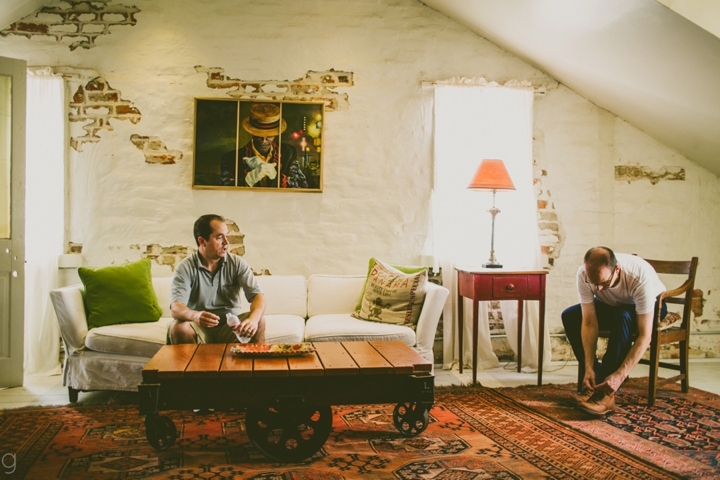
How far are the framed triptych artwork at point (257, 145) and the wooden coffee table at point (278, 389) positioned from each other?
2.15m

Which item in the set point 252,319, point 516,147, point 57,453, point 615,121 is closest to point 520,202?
point 516,147

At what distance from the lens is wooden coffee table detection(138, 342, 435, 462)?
251 cm

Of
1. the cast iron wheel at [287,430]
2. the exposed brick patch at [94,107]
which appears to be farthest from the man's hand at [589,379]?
the exposed brick patch at [94,107]

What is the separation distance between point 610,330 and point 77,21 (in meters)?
4.51

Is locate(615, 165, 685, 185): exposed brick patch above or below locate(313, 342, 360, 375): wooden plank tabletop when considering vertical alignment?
above

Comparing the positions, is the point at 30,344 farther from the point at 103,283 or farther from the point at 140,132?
the point at 140,132

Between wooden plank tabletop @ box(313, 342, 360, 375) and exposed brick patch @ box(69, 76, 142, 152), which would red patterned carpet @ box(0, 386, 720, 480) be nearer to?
wooden plank tabletop @ box(313, 342, 360, 375)

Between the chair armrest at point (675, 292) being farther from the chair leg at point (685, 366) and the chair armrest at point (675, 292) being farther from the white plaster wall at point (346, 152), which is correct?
the white plaster wall at point (346, 152)

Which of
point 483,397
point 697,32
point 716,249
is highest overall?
point 697,32

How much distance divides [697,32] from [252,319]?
9.80 ft

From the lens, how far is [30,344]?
4383 millimetres

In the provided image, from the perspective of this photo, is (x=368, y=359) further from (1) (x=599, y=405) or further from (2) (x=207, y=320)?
(1) (x=599, y=405)

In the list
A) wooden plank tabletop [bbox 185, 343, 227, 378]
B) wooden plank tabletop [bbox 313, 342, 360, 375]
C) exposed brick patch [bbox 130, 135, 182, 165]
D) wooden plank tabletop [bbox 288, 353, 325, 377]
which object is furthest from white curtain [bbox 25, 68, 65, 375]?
wooden plank tabletop [bbox 288, 353, 325, 377]

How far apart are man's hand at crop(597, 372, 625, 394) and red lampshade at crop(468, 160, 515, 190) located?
5.34 ft
